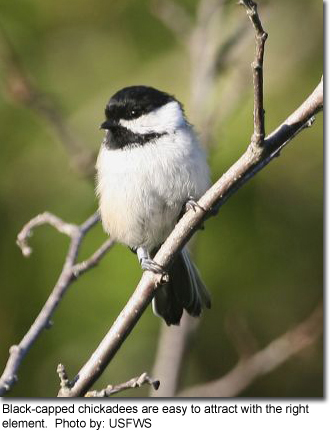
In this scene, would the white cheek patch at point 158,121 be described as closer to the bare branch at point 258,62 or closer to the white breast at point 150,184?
the white breast at point 150,184

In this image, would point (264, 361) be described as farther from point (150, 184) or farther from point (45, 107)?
point (45, 107)

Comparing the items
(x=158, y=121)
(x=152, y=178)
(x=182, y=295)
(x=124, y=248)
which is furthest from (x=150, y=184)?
(x=124, y=248)

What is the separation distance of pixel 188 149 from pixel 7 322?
0.80 m

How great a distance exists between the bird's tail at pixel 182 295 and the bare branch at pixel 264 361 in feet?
0.68

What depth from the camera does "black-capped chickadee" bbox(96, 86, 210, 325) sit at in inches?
74.9

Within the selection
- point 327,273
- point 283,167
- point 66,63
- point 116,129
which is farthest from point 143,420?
point 66,63

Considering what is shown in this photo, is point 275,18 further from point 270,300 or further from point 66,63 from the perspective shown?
point 270,300

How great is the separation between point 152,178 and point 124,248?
1.52 ft

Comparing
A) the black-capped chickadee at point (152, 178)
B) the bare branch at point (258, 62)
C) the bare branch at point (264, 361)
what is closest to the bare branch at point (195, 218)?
the bare branch at point (258, 62)

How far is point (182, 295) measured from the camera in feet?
6.61

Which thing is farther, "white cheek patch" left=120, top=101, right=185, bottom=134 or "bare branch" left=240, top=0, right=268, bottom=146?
"white cheek patch" left=120, top=101, right=185, bottom=134

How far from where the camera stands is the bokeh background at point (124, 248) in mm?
2227

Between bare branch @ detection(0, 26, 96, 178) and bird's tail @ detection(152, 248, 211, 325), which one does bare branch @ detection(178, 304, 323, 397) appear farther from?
bare branch @ detection(0, 26, 96, 178)

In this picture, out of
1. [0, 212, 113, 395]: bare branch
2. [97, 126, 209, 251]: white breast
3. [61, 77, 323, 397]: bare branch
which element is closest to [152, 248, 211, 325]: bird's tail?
[97, 126, 209, 251]: white breast
